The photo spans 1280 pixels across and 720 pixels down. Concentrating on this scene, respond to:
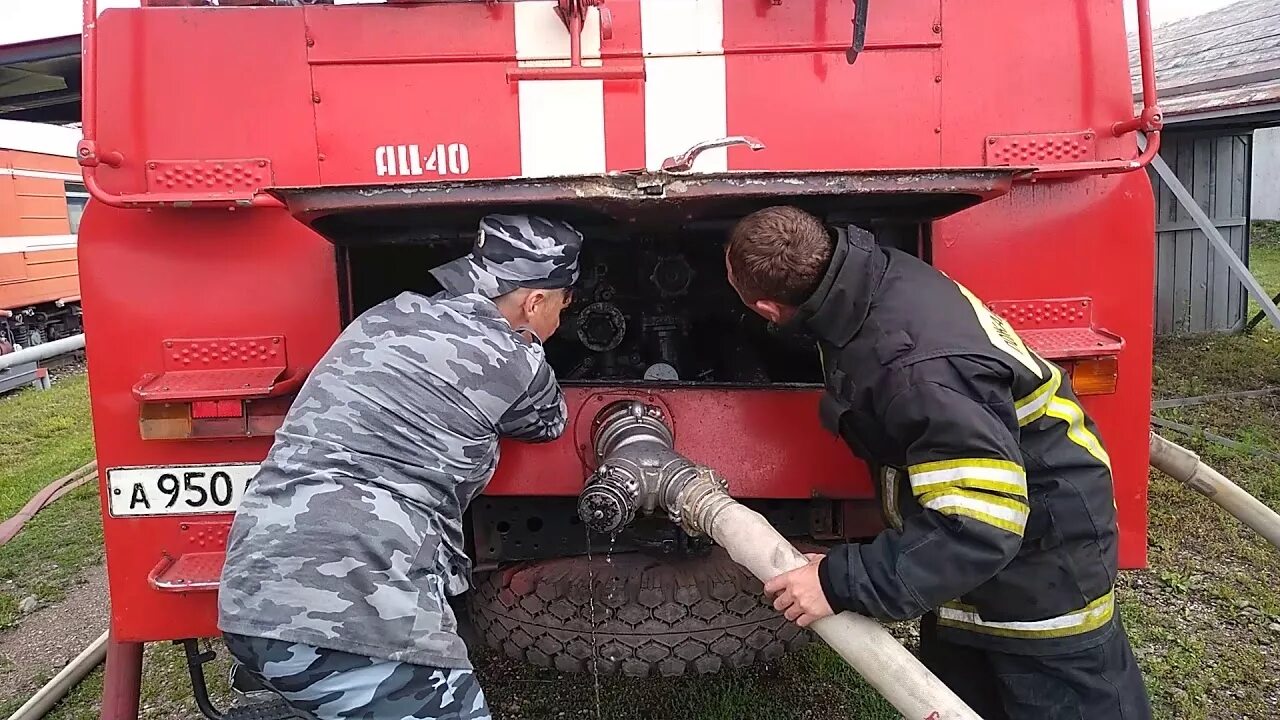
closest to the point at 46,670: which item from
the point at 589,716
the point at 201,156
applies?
the point at 589,716

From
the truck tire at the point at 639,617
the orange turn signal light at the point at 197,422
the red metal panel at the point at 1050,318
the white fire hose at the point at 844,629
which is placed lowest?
the truck tire at the point at 639,617

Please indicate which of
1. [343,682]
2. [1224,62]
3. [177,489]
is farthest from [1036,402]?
[1224,62]

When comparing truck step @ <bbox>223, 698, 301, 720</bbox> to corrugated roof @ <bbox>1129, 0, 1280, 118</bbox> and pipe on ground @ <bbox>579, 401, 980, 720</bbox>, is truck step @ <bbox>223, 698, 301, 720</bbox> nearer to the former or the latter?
pipe on ground @ <bbox>579, 401, 980, 720</bbox>

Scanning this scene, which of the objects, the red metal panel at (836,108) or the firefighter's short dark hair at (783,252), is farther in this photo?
the red metal panel at (836,108)

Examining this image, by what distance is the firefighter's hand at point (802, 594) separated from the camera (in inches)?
66.9

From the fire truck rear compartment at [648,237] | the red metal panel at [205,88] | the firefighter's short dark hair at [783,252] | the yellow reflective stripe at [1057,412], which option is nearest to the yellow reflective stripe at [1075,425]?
the yellow reflective stripe at [1057,412]

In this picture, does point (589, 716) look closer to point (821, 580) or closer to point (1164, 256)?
point (821, 580)

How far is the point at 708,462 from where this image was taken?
7.30ft

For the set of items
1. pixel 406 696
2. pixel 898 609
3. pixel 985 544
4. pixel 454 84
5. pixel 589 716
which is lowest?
pixel 589 716

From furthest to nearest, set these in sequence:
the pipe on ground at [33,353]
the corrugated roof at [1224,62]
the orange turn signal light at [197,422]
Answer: the corrugated roof at [1224,62] < the pipe on ground at [33,353] < the orange turn signal light at [197,422]

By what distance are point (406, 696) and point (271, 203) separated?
1155mm

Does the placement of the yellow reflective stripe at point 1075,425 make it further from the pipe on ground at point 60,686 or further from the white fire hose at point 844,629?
the pipe on ground at point 60,686

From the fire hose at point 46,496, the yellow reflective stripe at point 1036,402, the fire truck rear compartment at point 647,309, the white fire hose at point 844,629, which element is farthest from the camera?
the fire hose at point 46,496

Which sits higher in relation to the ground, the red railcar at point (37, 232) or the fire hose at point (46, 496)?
the red railcar at point (37, 232)
